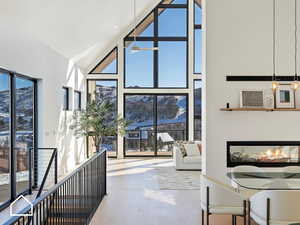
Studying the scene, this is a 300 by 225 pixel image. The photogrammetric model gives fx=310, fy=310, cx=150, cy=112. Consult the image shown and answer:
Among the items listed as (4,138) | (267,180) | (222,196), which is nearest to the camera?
(222,196)

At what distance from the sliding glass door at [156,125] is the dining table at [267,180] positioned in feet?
22.0

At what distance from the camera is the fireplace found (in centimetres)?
548

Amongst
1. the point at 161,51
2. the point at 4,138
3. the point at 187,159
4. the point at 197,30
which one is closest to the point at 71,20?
the point at 4,138

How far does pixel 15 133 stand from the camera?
563cm

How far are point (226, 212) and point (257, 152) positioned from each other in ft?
7.45

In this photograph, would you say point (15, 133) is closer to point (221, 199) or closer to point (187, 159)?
point (221, 199)

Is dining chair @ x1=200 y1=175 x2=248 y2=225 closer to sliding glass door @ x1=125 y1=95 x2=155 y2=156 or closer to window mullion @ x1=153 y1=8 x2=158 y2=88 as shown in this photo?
sliding glass door @ x1=125 y1=95 x2=155 y2=156

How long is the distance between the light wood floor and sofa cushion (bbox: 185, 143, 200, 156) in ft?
5.05

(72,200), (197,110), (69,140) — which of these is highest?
(197,110)

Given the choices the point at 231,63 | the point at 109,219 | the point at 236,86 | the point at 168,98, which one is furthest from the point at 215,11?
the point at 168,98

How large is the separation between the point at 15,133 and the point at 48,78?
1.79 metres

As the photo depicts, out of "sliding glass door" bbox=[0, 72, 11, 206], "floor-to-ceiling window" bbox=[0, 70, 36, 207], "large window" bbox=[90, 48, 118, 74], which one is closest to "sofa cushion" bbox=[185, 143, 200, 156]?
"large window" bbox=[90, 48, 118, 74]

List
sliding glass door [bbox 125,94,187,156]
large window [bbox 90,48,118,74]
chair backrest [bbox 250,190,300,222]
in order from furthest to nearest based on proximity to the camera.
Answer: sliding glass door [bbox 125,94,187,156]
large window [bbox 90,48,118,74]
chair backrest [bbox 250,190,300,222]

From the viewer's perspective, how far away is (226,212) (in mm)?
3537
